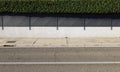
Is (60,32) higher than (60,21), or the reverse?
(60,21)

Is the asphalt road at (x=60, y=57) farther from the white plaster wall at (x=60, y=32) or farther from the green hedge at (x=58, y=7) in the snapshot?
the green hedge at (x=58, y=7)

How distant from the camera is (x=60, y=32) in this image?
23.9 metres

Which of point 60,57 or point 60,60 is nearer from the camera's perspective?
point 60,60

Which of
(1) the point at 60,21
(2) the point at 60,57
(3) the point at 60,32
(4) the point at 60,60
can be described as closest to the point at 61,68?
(4) the point at 60,60

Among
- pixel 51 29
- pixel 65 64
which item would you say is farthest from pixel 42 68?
pixel 51 29

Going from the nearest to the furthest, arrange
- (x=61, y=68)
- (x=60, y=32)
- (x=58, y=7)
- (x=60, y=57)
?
(x=61, y=68)
(x=60, y=57)
(x=58, y=7)
(x=60, y=32)

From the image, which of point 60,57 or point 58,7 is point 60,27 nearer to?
point 58,7

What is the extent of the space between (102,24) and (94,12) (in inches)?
43.8

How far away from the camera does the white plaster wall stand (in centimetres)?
2378

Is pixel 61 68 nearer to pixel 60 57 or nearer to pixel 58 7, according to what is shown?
pixel 60 57

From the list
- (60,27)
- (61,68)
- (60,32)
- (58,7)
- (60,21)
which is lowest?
(61,68)

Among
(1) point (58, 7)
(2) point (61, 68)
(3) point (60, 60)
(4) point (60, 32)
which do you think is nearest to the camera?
(2) point (61, 68)

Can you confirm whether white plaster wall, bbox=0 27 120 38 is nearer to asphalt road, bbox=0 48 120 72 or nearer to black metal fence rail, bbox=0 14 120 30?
black metal fence rail, bbox=0 14 120 30

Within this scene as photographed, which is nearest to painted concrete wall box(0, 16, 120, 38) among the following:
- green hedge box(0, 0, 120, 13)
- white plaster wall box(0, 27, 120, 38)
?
white plaster wall box(0, 27, 120, 38)
